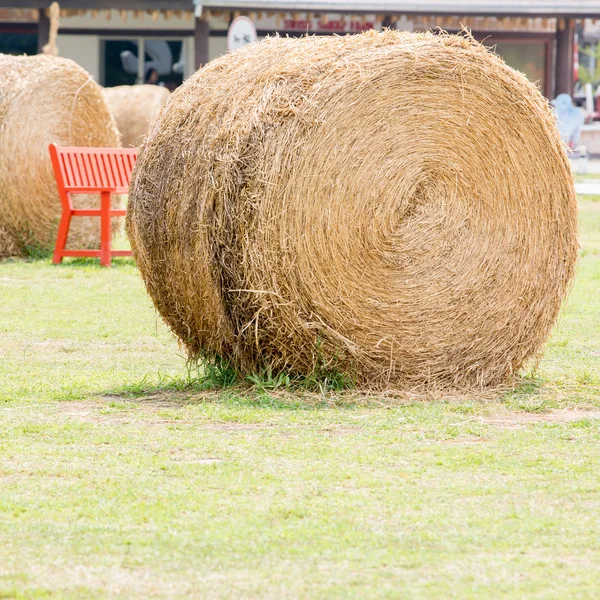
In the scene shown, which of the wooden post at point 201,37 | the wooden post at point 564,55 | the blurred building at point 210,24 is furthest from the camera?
the wooden post at point 564,55

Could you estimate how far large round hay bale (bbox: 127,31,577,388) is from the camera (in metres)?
6.76

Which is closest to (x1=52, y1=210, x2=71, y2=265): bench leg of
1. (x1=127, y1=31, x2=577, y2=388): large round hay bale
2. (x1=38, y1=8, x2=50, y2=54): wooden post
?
(x1=127, y1=31, x2=577, y2=388): large round hay bale

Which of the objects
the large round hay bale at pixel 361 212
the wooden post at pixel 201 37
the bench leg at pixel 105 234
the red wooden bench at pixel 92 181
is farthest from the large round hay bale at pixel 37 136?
the wooden post at pixel 201 37

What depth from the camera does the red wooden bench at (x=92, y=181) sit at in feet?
44.9

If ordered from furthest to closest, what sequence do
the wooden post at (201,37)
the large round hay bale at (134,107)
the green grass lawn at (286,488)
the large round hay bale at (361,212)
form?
1. the wooden post at (201,37)
2. the large round hay bale at (134,107)
3. the large round hay bale at (361,212)
4. the green grass lawn at (286,488)

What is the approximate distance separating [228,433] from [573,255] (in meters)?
2.60

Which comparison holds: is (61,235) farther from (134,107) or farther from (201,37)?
(201,37)

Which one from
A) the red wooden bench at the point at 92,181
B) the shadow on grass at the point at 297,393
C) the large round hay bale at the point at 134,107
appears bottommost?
the shadow on grass at the point at 297,393

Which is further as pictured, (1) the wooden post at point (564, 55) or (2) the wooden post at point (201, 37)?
(1) the wooden post at point (564, 55)

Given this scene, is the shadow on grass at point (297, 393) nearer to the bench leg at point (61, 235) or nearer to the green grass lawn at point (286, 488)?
the green grass lawn at point (286, 488)

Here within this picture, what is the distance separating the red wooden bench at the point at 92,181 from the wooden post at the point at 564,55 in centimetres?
1904

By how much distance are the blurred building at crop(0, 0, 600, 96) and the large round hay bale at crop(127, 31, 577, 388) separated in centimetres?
2034

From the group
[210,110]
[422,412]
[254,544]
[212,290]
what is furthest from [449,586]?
[210,110]

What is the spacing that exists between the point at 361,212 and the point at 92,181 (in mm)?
7373
